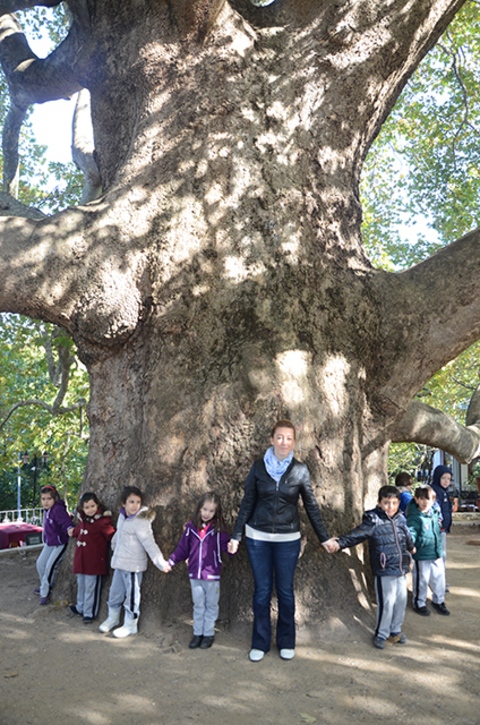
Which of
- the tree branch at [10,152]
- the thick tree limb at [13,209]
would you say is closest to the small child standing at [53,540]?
the thick tree limb at [13,209]

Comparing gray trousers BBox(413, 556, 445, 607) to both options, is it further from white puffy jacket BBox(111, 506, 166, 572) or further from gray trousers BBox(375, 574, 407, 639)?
white puffy jacket BBox(111, 506, 166, 572)

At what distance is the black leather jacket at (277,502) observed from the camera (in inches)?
162

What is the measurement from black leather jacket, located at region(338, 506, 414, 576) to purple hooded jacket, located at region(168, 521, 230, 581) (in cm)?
94

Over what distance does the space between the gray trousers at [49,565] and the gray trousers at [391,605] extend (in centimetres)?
302

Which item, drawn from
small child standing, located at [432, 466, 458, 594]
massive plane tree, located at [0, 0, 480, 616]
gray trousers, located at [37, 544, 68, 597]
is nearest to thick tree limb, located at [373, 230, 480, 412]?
massive plane tree, located at [0, 0, 480, 616]

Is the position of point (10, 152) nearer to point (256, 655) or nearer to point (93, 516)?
point (93, 516)

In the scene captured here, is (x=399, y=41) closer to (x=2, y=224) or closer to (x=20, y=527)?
(x=2, y=224)

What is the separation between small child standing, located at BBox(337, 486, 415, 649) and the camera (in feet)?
13.8

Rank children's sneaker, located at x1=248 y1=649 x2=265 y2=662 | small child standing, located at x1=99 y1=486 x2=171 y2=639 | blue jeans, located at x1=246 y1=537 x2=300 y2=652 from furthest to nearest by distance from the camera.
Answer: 1. small child standing, located at x1=99 y1=486 x2=171 y2=639
2. blue jeans, located at x1=246 y1=537 x2=300 y2=652
3. children's sneaker, located at x1=248 y1=649 x2=265 y2=662

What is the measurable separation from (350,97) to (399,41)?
30.8 inches

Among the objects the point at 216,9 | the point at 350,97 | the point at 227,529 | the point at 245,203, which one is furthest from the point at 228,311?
the point at 216,9

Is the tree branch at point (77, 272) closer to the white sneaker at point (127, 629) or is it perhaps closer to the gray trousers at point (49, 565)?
the gray trousers at point (49, 565)

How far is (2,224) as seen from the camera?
16.0 ft

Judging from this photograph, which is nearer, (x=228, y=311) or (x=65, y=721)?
(x=65, y=721)
